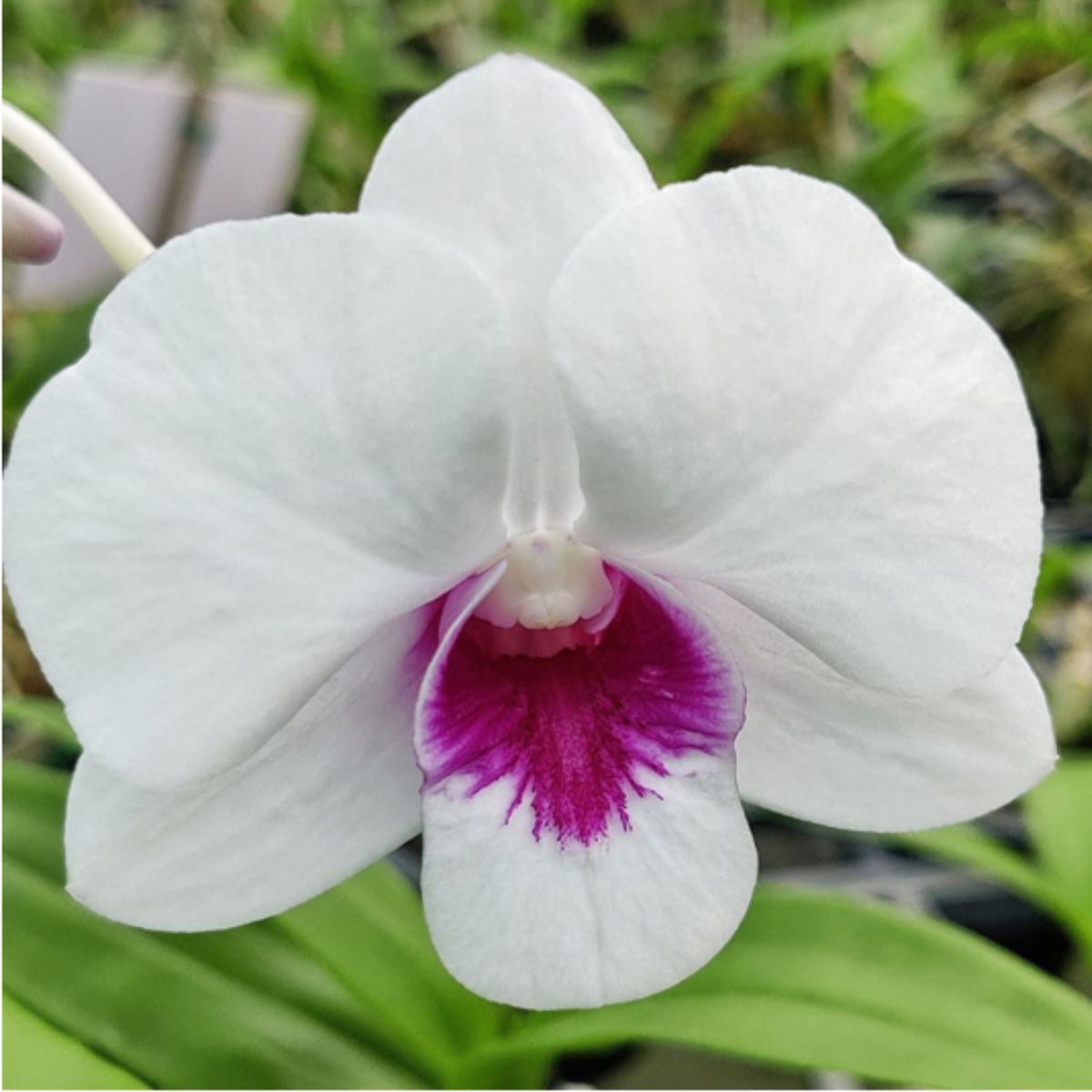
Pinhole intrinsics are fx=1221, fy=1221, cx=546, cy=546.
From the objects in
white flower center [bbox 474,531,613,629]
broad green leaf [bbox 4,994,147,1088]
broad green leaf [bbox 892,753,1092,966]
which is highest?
white flower center [bbox 474,531,613,629]

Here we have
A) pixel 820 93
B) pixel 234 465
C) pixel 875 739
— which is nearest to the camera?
pixel 234 465

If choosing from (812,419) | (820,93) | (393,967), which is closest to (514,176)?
(812,419)

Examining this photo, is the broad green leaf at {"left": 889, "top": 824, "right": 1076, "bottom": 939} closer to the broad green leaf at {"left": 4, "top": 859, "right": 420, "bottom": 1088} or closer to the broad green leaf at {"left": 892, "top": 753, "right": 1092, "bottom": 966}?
the broad green leaf at {"left": 892, "top": 753, "right": 1092, "bottom": 966}

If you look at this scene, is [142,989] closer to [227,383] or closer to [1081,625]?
[227,383]

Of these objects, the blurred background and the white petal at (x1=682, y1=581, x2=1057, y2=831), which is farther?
the blurred background

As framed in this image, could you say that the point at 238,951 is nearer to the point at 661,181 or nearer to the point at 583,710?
the point at 583,710

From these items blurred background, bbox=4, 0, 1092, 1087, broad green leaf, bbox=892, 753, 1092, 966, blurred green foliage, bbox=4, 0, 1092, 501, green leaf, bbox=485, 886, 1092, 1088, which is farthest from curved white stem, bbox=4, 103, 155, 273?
blurred green foliage, bbox=4, 0, 1092, 501
